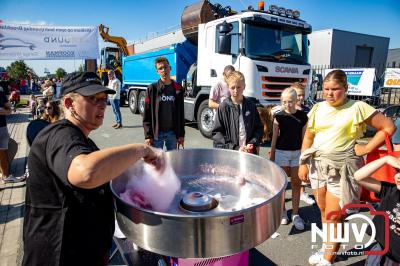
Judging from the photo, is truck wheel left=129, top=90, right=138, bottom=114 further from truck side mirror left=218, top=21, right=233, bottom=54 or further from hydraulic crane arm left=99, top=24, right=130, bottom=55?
truck side mirror left=218, top=21, right=233, bottom=54

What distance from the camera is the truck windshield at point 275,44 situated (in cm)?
631

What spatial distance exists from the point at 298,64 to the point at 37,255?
696 cm

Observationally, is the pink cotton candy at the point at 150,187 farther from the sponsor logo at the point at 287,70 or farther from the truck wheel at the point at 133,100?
the truck wheel at the point at 133,100

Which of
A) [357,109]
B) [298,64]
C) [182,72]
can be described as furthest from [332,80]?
[182,72]

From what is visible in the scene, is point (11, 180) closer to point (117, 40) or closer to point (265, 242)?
point (265, 242)

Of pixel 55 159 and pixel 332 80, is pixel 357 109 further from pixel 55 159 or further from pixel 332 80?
pixel 55 159

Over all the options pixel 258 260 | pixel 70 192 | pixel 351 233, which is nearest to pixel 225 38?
pixel 351 233

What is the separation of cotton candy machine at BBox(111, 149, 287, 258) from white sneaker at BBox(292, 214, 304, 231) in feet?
6.29

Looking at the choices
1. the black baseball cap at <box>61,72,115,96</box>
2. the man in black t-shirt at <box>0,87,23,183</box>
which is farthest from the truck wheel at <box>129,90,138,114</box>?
the black baseball cap at <box>61,72,115,96</box>

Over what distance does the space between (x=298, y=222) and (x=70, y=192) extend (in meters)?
2.80

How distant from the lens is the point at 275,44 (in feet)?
21.6

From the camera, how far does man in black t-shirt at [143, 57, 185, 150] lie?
379 centimetres

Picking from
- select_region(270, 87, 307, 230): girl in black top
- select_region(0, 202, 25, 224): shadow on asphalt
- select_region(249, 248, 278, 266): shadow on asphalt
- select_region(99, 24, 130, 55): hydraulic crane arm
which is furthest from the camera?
select_region(99, 24, 130, 55): hydraulic crane arm

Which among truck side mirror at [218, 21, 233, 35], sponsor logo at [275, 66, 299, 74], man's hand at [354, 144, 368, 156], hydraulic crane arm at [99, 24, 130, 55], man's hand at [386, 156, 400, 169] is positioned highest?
hydraulic crane arm at [99, 24, 130, 55]
